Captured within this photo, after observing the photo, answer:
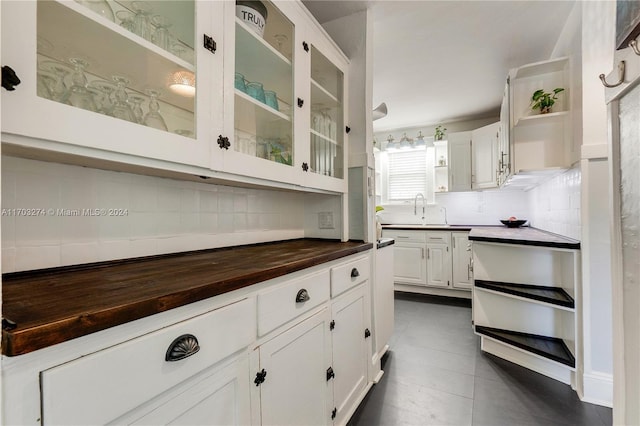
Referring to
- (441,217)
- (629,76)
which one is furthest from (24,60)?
(441,217)

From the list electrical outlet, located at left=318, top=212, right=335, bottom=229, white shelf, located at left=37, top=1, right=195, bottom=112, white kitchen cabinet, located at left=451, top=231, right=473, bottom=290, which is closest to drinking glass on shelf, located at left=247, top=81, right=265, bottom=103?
white shelf, located at left=37, top=1, right=195, bottom=112

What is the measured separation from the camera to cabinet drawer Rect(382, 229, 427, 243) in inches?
151

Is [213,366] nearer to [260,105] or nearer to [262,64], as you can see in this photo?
[260,105]

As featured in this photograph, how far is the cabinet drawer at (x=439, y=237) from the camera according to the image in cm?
369

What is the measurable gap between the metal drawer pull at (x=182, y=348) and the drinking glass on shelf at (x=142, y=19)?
95 cm

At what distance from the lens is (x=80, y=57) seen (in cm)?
82

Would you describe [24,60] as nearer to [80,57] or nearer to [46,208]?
[80,57]

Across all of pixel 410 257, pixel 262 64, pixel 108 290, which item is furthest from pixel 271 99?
pixel 410 257

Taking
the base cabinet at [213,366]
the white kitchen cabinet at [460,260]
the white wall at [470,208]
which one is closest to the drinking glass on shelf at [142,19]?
the base cabinet at [213,366]

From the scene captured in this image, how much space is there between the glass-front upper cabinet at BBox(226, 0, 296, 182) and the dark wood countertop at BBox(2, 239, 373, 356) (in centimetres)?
44

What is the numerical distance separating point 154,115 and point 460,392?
2228 mm

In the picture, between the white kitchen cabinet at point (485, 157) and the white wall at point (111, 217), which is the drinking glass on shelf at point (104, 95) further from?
the white kitchen cabinet at point (485, 157)

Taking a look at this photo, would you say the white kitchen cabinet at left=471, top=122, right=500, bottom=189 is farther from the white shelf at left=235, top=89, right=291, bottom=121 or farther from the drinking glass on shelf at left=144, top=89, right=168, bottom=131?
the drinking glass on shelf at left=144, top=89, right=168, bottom=131

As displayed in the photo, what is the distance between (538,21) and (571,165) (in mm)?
1108
